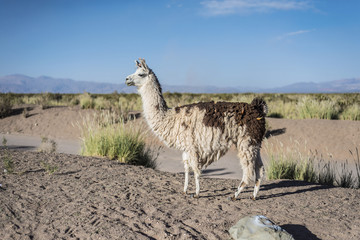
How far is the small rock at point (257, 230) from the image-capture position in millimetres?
4176

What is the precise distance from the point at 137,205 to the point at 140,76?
2.30 m

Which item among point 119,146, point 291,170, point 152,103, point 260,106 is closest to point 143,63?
point 152,103

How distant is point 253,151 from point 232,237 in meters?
1.78

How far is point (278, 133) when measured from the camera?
1565 centimetres

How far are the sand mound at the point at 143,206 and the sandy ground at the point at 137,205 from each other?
1cm

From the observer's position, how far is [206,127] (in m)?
5.66

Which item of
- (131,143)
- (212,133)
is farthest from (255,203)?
(131,143)

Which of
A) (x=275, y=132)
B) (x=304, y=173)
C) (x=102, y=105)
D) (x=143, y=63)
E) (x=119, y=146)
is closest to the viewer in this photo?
(x=143, y=63)

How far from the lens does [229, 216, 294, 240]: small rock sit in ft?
13.7

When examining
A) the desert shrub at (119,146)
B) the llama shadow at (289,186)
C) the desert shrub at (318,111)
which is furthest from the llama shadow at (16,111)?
the llama shadow at (289,186)

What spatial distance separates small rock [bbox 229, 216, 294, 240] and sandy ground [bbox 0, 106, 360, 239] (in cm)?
24

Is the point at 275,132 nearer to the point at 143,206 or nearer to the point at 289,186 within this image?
the point at 289,186

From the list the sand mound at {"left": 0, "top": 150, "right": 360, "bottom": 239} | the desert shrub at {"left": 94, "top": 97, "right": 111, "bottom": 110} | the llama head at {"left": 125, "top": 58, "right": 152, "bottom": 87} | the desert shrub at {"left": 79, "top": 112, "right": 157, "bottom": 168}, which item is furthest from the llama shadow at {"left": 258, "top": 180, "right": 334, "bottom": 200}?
the desert shrub at {"left": 94, "top": 97, "right": 111, "bottom": 110}

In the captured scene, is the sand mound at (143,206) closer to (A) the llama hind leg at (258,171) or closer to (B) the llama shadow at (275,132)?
(A) the llama hind leg at (258,171)
